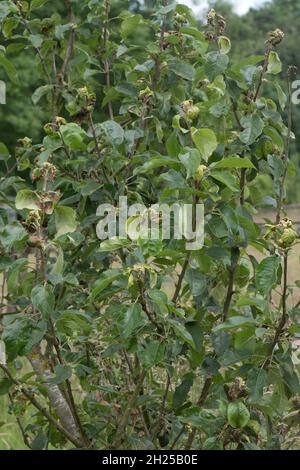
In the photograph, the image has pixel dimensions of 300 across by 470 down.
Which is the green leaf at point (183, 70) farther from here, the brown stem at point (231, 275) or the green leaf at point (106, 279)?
the green leaf at point (106, 279)

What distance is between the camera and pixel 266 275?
1.71 meters

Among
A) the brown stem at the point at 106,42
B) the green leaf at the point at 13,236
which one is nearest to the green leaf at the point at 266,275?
the green leaf at the point at 13,236

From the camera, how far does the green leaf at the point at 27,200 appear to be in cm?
173

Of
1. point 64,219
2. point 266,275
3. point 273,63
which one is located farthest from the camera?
point 273,63

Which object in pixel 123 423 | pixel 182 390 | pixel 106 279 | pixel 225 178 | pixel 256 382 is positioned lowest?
pixel 123 423

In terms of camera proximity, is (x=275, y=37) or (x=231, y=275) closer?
(x=275, y=37)

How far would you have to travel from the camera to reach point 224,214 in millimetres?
1916

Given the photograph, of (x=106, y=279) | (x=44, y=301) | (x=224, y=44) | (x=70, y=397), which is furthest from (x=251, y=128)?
(x=70, y=397)

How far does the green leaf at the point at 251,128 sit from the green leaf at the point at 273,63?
172 mm

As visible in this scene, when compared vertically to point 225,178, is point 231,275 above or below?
below

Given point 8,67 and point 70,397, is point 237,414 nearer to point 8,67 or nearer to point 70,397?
point 70,397

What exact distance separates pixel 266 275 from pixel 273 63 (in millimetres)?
743
